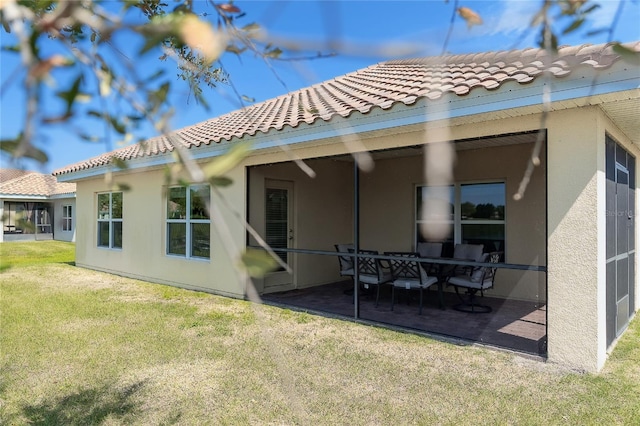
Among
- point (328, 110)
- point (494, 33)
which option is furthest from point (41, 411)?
point (328, 110)

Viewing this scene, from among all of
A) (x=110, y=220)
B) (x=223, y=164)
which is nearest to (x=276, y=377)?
(x=223, y=164)

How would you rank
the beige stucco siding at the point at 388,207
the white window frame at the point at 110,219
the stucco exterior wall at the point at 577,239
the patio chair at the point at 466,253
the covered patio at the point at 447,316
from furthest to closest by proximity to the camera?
the white window frame at the point at 110,219, the beige stucco siding at the point at 388,207, the patio chair at the point at 466,253, the covered patio at the point at 447,316, the stucco exterior wall at the point at 577,239

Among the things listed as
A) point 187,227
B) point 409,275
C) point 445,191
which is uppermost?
point 445,191

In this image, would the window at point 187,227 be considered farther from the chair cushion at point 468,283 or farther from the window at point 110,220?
the chair cushion at point 468,283

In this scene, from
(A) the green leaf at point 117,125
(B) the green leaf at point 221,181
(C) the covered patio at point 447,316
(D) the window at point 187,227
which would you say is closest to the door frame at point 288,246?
(C) the covered patio at point 447,316

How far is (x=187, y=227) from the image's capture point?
9531mm

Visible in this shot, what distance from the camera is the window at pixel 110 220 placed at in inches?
462

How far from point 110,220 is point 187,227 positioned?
3.87m

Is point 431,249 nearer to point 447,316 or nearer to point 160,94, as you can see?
point 447,316

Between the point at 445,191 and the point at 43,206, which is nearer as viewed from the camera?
the point at 445,191

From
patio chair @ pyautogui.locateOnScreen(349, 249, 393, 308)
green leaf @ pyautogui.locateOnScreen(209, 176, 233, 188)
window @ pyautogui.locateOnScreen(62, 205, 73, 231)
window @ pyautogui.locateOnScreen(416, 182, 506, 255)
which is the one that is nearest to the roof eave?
green leaf @ pyautogui.locateOnScreen(209, 176, 233, 188)

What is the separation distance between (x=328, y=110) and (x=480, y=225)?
4419 mm

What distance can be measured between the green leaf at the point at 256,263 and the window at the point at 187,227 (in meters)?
8.38

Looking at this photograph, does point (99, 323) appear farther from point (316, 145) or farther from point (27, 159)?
point (27, 159)
